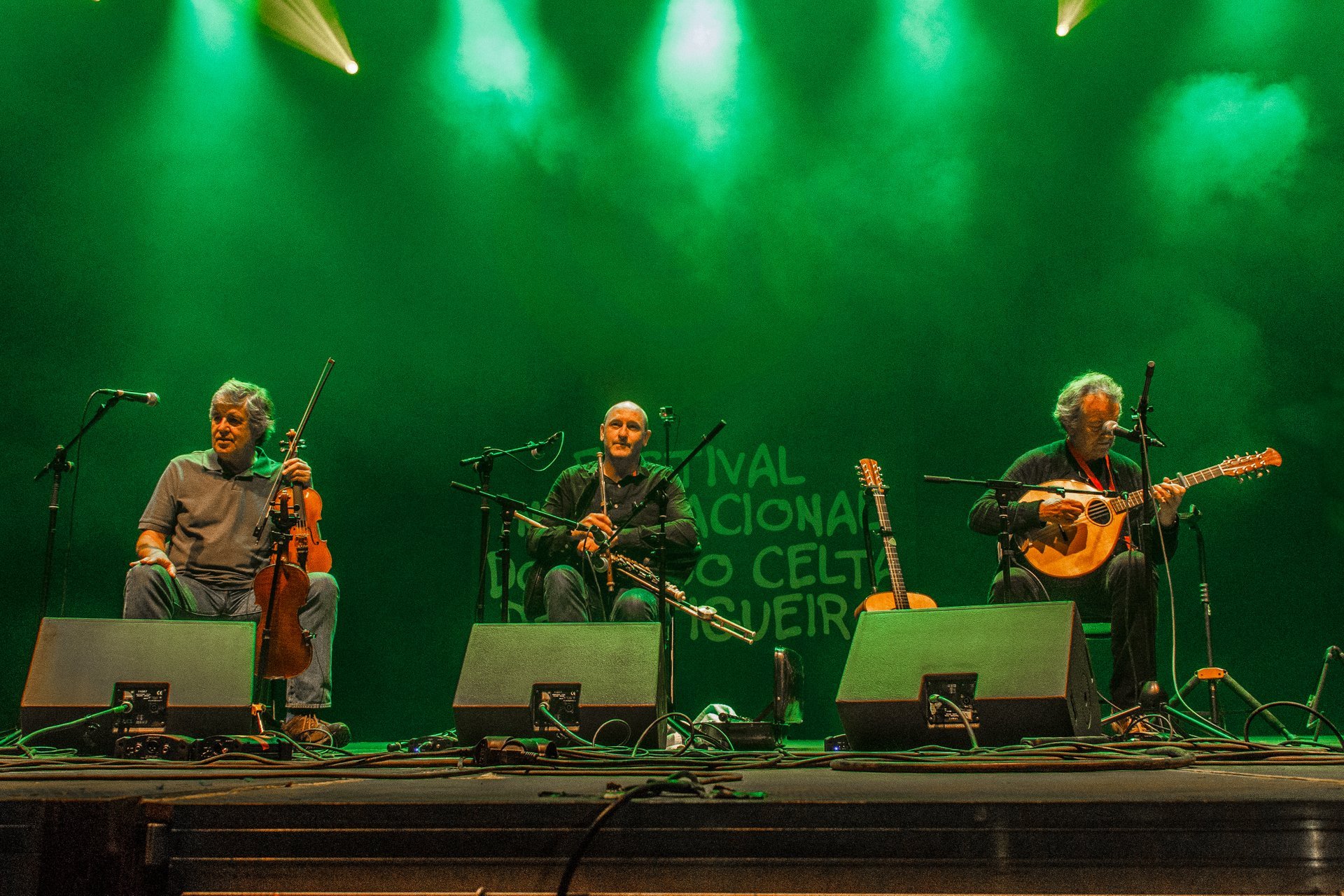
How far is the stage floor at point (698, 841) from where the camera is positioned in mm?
1174

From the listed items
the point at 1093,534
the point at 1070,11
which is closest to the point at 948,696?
the point at 1093,534

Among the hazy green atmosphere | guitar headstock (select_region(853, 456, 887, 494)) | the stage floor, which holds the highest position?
the hazy green atmosphere

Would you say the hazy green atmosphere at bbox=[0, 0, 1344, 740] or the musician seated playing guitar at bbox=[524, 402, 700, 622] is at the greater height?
the hazy green atmosphere at bbox=[0, 0, 1344, 740]

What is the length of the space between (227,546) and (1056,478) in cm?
339

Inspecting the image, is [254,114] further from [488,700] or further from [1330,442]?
[1330,442]

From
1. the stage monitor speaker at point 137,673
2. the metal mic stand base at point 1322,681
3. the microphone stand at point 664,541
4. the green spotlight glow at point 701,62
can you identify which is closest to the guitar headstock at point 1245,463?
the metal mic stand base at point 1322,681

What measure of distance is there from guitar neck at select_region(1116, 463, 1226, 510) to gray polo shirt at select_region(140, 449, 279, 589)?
11.2ft

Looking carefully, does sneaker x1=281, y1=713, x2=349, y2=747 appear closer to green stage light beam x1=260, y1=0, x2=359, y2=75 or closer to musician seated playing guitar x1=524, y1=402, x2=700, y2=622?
musician seated playing guitar x1=524, y1=402, x2=700, y2=622

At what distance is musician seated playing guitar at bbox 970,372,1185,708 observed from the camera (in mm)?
3945

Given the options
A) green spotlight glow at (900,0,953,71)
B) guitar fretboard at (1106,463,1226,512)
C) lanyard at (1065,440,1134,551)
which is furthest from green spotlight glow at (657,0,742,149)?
guitar fretboard at (1106,463,1226,512)

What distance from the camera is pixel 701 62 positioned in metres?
5.88

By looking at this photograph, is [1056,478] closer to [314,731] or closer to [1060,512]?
[1060,512]

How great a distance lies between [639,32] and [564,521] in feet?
10.5

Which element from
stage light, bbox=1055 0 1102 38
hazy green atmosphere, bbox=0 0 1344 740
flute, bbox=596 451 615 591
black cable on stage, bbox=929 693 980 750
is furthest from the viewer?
stage light, bbox=1055 0 1102 38
